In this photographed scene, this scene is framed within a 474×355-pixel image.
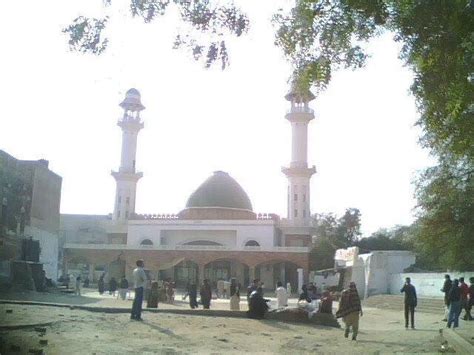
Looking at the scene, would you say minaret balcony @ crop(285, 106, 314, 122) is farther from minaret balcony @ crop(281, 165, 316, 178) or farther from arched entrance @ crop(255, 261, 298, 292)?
arched entrance @ crop(255, 261, 298, 292)

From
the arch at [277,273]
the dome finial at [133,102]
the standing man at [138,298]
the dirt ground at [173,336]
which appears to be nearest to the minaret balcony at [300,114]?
the arch at [277,273]

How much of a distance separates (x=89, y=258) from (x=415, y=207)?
34681mm

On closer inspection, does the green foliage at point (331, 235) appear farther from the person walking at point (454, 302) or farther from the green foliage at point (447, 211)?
the person walking at point (454, 302)

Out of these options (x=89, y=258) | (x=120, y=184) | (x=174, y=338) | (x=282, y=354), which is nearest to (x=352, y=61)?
(x=282, y=354)

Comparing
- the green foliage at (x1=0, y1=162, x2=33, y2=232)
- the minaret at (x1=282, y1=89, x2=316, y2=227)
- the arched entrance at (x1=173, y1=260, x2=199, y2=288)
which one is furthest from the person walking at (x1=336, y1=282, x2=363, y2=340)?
the minaret at (x1=282, y1=89, x2=316, y2=227)

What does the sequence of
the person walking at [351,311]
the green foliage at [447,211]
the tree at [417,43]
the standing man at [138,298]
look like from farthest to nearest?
the green foliage at [447,211]
the standing man at [138,298]
the person walking at [351,311]
the tree at [417,43]

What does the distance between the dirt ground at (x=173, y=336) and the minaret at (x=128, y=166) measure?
38.4 meters

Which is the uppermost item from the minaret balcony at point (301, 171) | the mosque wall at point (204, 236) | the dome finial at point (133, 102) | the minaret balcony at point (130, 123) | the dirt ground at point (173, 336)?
the dome finial at point (133, 102)

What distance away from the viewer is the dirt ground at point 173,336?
6.66 meters

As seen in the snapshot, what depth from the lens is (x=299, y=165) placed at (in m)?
45.6

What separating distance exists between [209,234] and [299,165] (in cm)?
970

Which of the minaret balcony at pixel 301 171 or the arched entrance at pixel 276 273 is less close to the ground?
the minaret balcony at pixel 301 171

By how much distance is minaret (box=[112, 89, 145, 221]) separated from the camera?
4847 cm

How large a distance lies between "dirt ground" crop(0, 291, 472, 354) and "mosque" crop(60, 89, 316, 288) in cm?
2957
